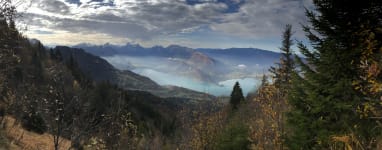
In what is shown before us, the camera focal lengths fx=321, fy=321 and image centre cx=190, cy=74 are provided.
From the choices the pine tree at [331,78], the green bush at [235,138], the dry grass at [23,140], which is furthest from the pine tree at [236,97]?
the pine tree at [331,78]

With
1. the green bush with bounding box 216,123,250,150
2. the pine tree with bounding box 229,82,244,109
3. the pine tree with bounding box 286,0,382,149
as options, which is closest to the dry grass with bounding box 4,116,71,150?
the pine tree with bounding box 286,0,382,149

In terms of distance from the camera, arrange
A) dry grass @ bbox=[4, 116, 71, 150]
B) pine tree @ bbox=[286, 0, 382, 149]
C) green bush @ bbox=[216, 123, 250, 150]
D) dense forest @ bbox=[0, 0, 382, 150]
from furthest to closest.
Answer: green bush @ bbox=[216, 123, 250, 150], dry grass @ bbox=[4, 116, 71, 150], pine tree @ bbox=[286, 0, 382, 149], dense forest @ bbox=[0, 0, 382, 150]

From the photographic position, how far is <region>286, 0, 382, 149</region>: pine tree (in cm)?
1105

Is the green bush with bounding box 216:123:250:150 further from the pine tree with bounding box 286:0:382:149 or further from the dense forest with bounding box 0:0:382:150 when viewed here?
the pine tree with bounding box 286:0:382:149

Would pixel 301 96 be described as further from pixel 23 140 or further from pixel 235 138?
pixel 235 138

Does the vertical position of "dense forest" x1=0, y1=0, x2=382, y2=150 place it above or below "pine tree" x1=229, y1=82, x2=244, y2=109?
above

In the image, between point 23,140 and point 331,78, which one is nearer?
point 331,78

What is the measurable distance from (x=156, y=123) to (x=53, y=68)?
11033 cm

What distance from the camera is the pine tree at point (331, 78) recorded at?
11.0 metres

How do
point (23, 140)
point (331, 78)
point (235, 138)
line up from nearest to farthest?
point (331, 78), point (23, 140), point (235, 138)

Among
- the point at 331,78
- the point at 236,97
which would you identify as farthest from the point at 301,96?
the point at 236,97

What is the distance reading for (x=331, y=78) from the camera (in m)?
11.8

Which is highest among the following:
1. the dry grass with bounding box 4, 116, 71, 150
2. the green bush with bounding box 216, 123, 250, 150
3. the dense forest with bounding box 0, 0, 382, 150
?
the dense forest with bounding box 0, 0, 382, 150

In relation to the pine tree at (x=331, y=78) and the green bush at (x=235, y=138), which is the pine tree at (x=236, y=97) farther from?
the pine tree at (x=331, y=78)
